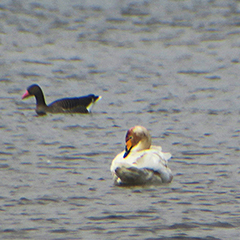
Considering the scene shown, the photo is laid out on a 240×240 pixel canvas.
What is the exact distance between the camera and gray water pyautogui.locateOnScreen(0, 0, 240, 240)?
27.6 feet

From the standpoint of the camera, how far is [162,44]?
22.9m

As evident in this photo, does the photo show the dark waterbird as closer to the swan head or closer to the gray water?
the gray water

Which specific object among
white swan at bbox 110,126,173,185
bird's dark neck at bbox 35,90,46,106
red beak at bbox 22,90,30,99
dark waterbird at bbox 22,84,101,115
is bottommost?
white swan at bbox 110,126,173,185

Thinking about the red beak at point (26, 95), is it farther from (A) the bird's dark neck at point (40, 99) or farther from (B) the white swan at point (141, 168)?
(B) the white swan at point (141, 168)

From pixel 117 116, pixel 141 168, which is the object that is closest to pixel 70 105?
pixel 117 116

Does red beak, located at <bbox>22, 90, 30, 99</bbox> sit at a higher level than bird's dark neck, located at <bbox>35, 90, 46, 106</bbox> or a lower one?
higher

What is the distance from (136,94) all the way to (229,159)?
224 inches

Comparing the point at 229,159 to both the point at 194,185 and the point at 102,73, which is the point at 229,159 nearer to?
the point at 194,185

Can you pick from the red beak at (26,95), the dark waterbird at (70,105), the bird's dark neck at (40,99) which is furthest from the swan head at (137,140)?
the red beak at (26,95)

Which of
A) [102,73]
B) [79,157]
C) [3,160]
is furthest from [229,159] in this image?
[102,73]

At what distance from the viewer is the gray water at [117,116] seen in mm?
8414

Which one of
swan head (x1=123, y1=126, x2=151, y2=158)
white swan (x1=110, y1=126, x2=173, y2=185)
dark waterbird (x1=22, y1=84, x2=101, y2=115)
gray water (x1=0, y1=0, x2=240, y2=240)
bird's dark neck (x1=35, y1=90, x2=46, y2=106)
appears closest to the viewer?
gray water (x1=0, y1=0, x2=240, y2=240)

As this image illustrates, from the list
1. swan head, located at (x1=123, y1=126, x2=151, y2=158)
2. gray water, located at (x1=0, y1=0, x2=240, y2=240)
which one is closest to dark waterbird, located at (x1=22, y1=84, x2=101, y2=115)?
gray water, located at (x1=0, y1=0, x2=240, y2=240)

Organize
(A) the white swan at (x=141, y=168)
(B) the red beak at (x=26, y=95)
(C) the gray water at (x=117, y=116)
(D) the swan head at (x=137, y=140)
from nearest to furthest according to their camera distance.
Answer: (C) the gray water at (x=117, y=116) → (A) the white swan at (x=141, y=168) → (D) the swan head at (x=137, y=140) → (B) the red beak at (x=26, y=95)
